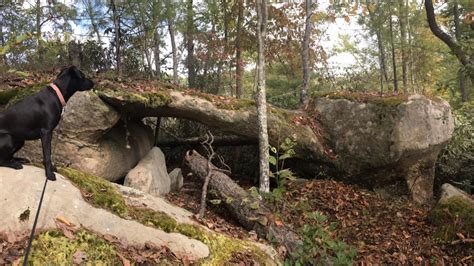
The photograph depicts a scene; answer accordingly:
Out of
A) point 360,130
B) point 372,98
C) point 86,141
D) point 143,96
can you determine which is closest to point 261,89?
point 143,96

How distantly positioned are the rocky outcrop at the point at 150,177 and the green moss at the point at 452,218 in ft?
17.7

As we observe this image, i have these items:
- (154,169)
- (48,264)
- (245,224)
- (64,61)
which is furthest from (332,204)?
(64,61)

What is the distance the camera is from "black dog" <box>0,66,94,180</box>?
14.0 ft

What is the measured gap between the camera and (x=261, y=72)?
7.93 metres

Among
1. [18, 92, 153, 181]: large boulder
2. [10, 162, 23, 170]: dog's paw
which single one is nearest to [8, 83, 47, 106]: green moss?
[18, 92, 153, 181]: large boulder

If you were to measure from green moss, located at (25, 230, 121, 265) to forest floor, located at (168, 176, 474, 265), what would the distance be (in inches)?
71.0

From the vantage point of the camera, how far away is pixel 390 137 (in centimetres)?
909

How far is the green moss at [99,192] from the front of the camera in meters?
4.47

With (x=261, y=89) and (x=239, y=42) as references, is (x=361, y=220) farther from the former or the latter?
(x=239, y=42)

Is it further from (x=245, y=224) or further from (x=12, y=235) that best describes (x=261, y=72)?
(x=12, y=235)

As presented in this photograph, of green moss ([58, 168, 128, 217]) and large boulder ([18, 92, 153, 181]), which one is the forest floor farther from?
large boulder ([18, 92, 153, 181])

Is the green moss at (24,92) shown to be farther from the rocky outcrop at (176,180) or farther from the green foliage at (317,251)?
the green foliage at (317,251)

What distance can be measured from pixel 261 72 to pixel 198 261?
463cm

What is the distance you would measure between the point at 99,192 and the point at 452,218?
614 cm
